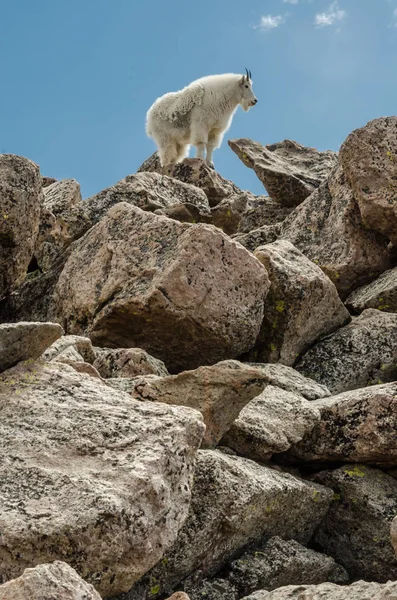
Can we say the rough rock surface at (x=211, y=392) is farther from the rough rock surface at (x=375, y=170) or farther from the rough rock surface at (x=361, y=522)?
the rough rock surface at (x=375, y=170)

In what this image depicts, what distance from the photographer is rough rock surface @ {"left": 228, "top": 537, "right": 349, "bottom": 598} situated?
788cm

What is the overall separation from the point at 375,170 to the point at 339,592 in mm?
9818

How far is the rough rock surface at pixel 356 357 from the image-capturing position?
39.5 ft

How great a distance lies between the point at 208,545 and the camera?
7797 mm

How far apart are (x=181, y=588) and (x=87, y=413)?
1.96 metres

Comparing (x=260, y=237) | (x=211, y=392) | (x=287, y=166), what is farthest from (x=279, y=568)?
(x=287, y=166)

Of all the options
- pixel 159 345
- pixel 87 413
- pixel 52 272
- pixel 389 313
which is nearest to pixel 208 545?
pixel 87 413

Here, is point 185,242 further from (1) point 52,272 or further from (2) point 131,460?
(2) point 131,460

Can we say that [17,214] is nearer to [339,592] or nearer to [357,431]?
[357,431]

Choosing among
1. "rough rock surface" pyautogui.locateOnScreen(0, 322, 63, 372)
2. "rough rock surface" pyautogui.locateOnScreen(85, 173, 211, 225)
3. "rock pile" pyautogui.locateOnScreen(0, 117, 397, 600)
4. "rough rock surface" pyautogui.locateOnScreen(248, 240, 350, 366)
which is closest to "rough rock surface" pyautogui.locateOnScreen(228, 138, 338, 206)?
"rough rock surface" pyautogui.locateOnScreen(85, 173, 211, 225)

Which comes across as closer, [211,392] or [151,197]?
[211,392]

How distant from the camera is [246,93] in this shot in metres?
32.5

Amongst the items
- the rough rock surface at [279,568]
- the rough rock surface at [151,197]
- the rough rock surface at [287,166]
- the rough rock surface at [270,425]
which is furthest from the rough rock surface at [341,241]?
the rough rock surface at [279,568]

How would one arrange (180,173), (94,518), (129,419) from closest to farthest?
(94,518), (129,419), (180,173)
